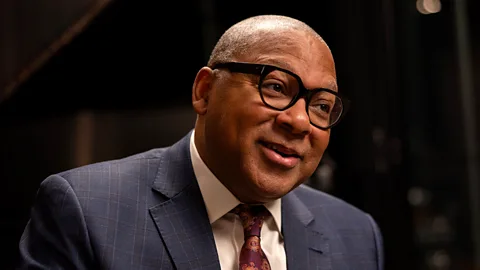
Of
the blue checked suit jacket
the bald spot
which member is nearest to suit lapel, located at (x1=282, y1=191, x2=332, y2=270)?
the blue checked suit jacket

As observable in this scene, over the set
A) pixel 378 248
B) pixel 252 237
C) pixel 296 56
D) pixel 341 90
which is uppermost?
pixel 296 56

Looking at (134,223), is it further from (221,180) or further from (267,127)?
(267,127)

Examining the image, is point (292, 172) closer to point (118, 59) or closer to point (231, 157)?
point (231, 157)

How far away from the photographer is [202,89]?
4.95 ft

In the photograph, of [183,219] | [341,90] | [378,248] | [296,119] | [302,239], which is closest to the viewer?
[296,119]

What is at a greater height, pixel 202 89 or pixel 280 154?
pixel 202 89

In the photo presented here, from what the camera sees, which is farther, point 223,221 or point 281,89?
point 223,221

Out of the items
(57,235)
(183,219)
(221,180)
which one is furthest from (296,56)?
(57,235)

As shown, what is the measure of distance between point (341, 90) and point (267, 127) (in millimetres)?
1264

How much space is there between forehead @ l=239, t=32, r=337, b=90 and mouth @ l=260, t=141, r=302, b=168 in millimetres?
150

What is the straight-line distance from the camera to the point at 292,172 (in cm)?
143

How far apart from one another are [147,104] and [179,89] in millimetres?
143

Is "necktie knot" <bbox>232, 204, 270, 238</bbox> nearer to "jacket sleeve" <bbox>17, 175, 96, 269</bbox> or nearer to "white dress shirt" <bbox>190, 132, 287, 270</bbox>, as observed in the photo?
"white dress shirt" <bbox>190, 132, 287, 270</bbox>

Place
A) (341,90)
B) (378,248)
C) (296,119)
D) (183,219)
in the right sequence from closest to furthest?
(296,119)
(183,219)
(378,248)
(341,90)
